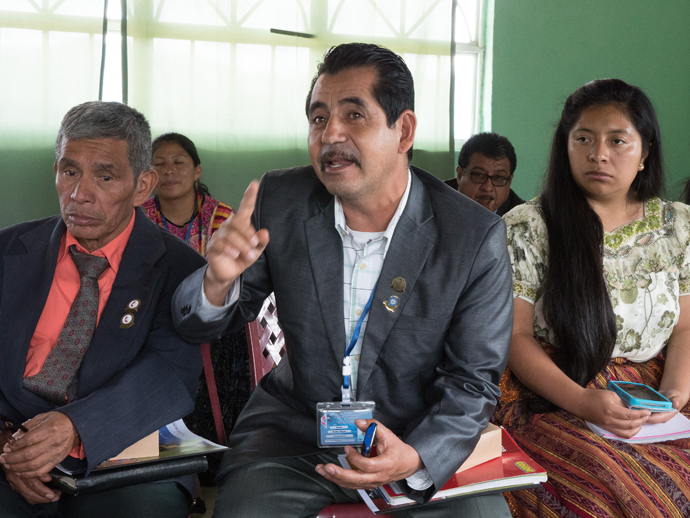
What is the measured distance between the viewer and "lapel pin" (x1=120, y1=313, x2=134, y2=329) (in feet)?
5.58

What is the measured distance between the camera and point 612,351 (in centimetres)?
204

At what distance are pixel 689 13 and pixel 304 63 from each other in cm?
312

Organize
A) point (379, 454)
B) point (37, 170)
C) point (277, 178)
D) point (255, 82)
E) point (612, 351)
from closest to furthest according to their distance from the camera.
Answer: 1. point (379, 454)
2. point (277, 178)
3. point (612, 351)
4. point (37, 170)
5. point (255, 82)

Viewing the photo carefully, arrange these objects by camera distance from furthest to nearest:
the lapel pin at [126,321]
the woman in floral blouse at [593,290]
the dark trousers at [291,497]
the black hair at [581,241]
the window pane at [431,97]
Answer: the window pane at [431,97] → the black hair at [581,241] → the woman in floral blouse at [593,290] → the lapel pin at [126,321] → the dark trousers at [291,497]

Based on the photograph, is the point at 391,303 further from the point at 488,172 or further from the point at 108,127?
the point at 488,172

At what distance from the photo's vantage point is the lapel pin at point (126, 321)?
1.70 metres

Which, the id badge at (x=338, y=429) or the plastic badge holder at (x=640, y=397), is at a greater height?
the id badge at (x=338, y=429)

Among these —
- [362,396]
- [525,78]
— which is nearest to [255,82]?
[525,78]

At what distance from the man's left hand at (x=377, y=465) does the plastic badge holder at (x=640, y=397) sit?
75 centimetres

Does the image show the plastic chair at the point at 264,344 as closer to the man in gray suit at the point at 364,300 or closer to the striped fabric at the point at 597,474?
the man in gray suit at the point at 364,300

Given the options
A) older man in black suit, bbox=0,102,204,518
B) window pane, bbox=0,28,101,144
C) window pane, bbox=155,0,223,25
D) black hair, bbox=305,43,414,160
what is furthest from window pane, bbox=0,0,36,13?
black hair, bbox=305,43,414,160

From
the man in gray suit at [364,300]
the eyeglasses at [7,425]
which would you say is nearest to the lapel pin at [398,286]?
the man in gray suit at [364,300]

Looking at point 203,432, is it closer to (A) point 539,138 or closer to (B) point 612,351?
(B) point 612,351

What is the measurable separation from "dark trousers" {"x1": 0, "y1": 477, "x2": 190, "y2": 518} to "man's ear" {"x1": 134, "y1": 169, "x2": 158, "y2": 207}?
81 centimetres
